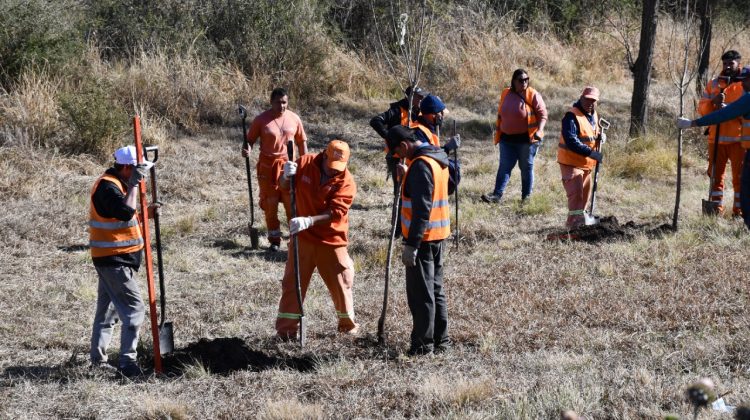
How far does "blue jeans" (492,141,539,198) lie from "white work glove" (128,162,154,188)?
634cm

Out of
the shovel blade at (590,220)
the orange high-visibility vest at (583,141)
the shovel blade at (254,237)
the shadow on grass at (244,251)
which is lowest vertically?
the shadow on grass at (244,251)

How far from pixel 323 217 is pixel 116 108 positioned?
7282mm

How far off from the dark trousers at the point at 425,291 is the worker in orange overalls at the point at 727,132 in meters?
5.42

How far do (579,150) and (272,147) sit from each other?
130 inches

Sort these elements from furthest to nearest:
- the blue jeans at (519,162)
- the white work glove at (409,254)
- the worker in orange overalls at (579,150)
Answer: the blue jeans at (519,162) < the worker in orange overalls at (579,150) < the white work glove at (409,254)

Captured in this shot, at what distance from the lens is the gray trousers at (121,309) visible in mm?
6680

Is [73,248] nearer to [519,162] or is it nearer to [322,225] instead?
[322,225]

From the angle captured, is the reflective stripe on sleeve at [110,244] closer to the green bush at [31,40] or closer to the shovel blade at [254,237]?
the shovel blade at [254,237]

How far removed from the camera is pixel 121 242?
6.68 metres

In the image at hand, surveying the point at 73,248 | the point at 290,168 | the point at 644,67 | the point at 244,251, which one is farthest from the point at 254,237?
the point at 644,67

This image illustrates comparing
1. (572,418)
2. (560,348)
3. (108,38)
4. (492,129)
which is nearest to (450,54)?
(492,129)

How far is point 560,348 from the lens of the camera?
22.5 feet

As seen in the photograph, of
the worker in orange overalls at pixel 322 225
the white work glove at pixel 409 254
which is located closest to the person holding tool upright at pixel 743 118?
the worker in orange overalls at pixel 322 225

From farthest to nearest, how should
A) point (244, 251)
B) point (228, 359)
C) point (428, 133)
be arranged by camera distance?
point (244, 251)
point (428, 133)
point (228, 359)
